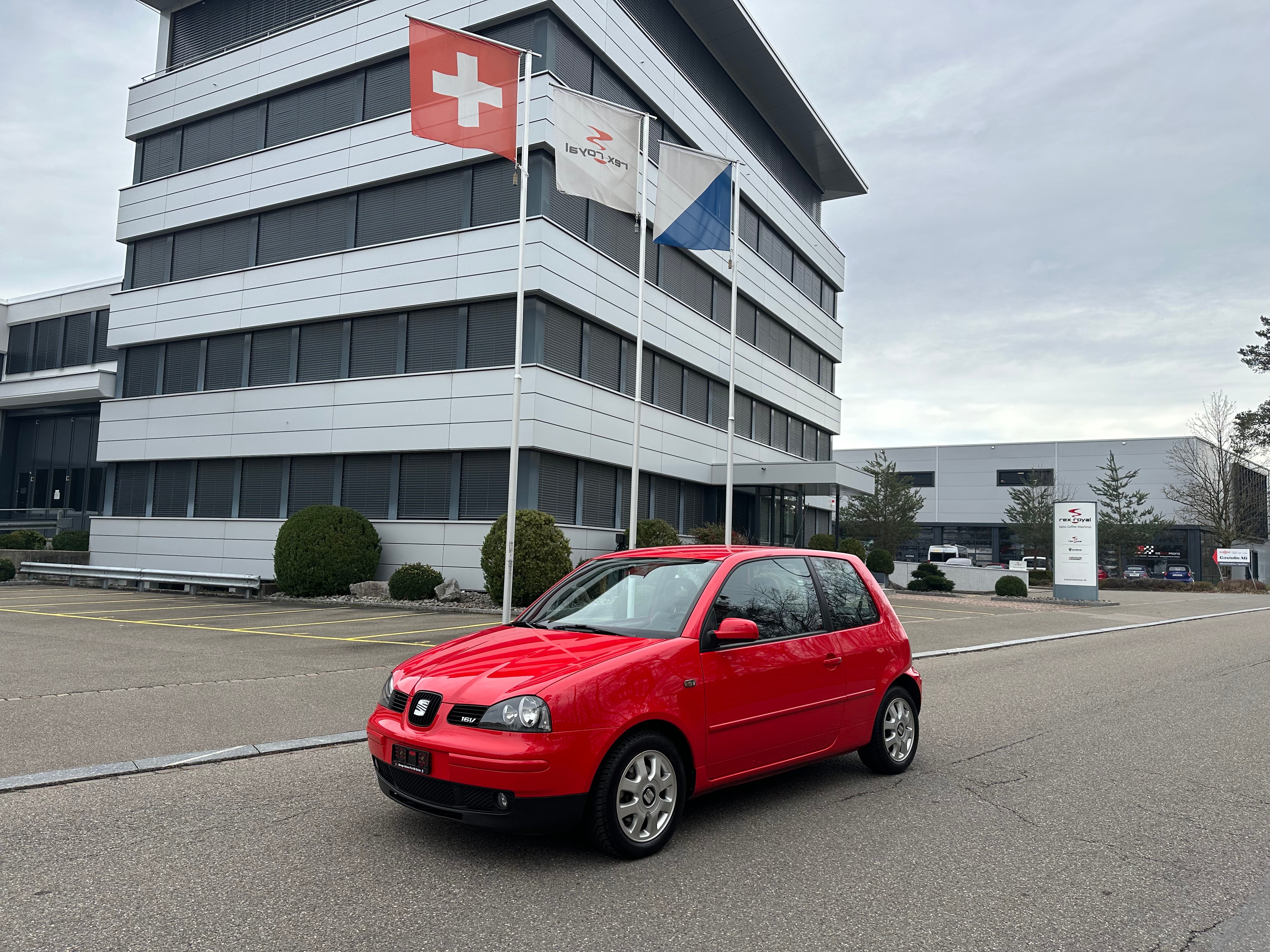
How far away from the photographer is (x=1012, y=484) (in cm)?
7212

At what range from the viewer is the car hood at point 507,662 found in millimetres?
4578

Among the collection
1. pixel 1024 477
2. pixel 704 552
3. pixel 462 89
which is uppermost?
pixel 462 89

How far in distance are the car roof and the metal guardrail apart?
19.5 meters

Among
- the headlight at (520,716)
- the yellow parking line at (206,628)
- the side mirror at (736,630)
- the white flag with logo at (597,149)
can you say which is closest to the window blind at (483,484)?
the yellow parking line at (206,628)

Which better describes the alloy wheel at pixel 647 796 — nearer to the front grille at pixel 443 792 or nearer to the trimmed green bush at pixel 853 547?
the front grille at pixel 443 792

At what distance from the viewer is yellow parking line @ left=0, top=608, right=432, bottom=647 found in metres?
13.8

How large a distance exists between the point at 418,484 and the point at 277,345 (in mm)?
6500

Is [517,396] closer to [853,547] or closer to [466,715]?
[466,715]

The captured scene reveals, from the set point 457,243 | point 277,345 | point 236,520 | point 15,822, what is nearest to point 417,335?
point 457,243

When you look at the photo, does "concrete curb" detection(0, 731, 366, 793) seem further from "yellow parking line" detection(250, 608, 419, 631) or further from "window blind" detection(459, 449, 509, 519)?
"window blind" detection(459, 449, 509, 519)

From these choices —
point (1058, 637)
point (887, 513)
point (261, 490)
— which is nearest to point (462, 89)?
point (1058, 637)

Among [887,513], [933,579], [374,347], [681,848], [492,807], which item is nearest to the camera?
[492,807]

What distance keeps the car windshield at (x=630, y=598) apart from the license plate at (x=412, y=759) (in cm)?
125

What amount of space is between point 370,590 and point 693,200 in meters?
11.5
